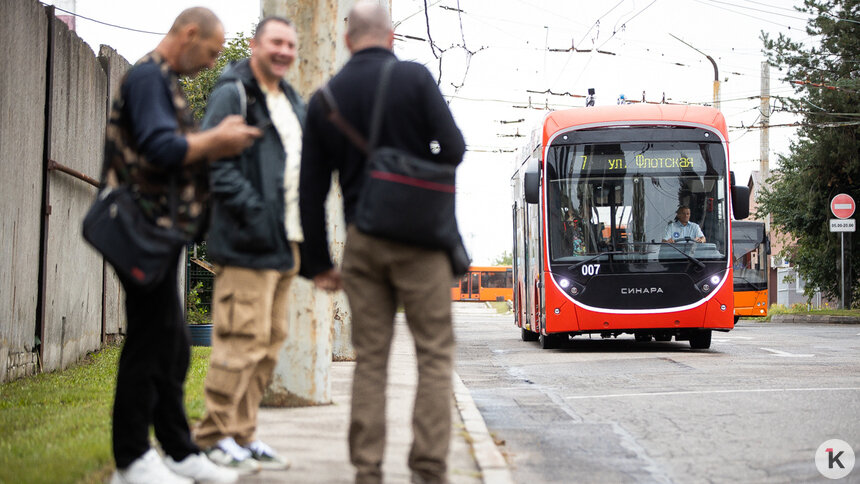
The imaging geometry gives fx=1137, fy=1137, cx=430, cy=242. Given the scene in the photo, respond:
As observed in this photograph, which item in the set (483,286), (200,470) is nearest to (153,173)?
(200,470)

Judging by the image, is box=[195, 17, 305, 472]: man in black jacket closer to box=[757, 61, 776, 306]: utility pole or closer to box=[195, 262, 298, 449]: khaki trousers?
box=[195, 262, 298, 449]: khaki trousers

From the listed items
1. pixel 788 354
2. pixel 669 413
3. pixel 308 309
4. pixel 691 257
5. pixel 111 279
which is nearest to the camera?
pixel 308 309

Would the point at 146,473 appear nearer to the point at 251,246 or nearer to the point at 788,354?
the point at 251,246

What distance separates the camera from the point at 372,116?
14.1 feet

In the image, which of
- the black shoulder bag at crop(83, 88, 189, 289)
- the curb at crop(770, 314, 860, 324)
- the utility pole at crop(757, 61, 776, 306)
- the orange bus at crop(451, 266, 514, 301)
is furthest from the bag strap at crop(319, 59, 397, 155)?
the orange bus at crop(451, 266, 514, 301)

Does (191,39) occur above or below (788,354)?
above

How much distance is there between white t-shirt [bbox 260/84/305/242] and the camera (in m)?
5.01

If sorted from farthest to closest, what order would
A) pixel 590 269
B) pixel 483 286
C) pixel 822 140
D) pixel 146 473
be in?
1. pixel 483 286
2. pixel 822 140
3. pixel 590 269
4. pixel 146 473

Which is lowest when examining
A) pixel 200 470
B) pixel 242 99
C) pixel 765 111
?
pixel 200 470

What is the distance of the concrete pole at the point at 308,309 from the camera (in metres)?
7.20

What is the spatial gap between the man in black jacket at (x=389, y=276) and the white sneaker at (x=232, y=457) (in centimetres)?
84

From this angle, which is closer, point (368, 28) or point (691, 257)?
point (368, 28)

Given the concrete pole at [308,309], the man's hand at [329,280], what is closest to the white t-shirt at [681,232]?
the concrete pole at [308,309]

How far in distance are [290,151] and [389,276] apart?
1.02m
